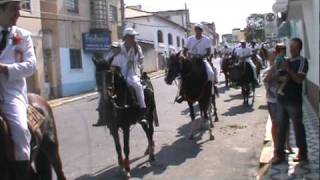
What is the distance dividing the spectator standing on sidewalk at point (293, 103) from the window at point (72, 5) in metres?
27.1

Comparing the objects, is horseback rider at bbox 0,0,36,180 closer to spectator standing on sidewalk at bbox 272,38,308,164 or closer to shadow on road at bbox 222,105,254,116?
spectator standing on sidewalk at bbox 272,38,308,164

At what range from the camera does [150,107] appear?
Answer: 1006 cm

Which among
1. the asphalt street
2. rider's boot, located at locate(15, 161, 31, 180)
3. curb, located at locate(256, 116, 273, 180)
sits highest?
rider's boot, located at locate(15, 161, 31, 180)

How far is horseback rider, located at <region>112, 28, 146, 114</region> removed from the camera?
892 centimetres

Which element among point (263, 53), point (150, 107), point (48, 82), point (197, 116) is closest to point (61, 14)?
point (48, 82)

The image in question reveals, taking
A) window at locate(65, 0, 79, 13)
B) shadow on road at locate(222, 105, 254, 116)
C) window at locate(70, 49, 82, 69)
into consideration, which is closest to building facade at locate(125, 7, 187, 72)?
window at locate(65, 0, 79, 13)

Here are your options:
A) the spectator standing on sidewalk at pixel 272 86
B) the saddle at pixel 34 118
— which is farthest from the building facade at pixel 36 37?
the saddle at pixel 34 118

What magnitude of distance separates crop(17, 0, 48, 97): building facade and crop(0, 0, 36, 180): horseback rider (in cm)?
2373

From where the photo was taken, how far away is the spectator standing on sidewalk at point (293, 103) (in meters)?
8.20

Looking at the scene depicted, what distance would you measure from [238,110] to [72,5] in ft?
67.8

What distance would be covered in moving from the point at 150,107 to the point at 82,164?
1.50 m

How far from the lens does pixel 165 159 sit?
1005cm

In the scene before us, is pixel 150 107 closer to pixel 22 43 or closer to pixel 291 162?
pixel 291 162

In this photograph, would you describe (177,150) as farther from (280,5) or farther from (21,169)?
(280,5)
